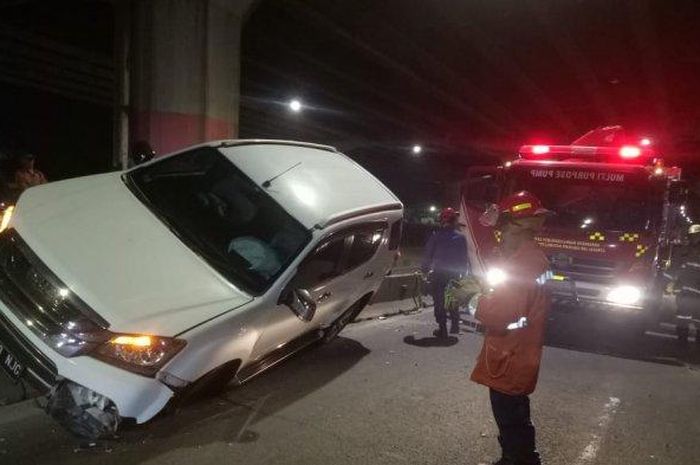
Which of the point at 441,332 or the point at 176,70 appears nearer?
the point at 441,332

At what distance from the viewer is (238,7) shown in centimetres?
980

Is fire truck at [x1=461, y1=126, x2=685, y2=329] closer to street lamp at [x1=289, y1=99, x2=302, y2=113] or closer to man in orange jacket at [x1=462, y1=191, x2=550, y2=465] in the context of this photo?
man in orange jacket at [x1=462, y1=191, x2=550, y2=465]

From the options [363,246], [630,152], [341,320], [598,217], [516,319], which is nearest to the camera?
[516,319]

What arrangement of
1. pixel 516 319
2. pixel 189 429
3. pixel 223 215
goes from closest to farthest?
1. pixel 516 319
2. pixel 189 429
3. pixel 223 215

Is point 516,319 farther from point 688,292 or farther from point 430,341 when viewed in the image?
point 688,292

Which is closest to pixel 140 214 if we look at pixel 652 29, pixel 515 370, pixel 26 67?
pixel 515 370

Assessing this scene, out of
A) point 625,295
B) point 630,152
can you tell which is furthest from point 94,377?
point 630,152

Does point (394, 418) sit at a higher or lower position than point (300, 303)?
lower

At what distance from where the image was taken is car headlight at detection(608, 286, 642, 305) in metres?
7.50

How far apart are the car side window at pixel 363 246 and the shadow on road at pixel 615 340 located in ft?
10.5

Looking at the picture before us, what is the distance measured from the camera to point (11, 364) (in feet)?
11.8

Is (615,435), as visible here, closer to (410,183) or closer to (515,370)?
(515,370)

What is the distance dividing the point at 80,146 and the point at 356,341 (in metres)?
18.4

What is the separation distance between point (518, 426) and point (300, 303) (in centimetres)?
168
